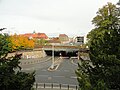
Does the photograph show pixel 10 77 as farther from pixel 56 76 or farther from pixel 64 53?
pixel 64 53

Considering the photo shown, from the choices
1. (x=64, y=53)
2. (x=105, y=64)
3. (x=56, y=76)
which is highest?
(x=105, y=64)

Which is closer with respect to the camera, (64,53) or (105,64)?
(105,64)

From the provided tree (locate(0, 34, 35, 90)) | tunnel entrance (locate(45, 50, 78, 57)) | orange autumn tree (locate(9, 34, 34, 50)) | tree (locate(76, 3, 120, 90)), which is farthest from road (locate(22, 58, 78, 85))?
tunnel entrance (locate(45, 50, 78, 57))

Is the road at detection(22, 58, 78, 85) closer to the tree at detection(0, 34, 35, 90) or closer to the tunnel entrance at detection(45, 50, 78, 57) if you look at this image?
the tree at detection(0, 34, 35, 90)

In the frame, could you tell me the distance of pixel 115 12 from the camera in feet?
172

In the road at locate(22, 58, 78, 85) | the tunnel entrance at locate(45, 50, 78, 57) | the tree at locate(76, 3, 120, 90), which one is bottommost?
the road at locate(22, 58, 78, 85)

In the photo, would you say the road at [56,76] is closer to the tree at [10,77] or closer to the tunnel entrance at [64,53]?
the tree at [10,77]

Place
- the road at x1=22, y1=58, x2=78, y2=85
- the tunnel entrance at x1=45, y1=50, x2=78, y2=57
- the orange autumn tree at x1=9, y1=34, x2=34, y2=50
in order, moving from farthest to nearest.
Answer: the tunnel entrance at x1=45, y1=50, x2=78, y2=57
the orange autumn tree at x1=9, y1=34, x2=34, y2=50
the road at x1=22, y1=58, x2=78, y2=85

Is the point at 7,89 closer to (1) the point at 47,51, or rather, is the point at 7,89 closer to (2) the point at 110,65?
(2) the point at 110,65

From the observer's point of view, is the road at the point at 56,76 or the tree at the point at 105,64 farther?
the road at the point at 56,76

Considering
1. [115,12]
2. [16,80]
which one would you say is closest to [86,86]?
[16,80]

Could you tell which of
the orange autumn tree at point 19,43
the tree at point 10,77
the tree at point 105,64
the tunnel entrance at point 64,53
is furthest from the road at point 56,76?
the tunnel entrance at point 64,53

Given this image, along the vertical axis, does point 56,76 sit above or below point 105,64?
below

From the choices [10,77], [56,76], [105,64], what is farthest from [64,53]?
[10,77]
